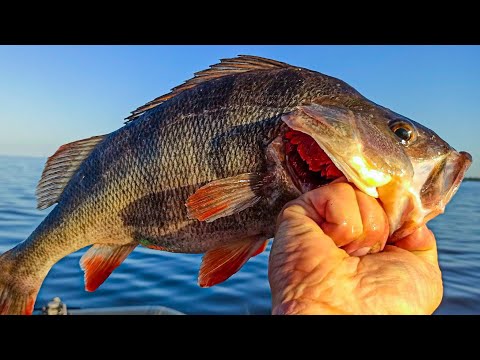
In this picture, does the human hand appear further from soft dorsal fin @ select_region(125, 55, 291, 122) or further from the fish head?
soft dorsal fin @ select_region(125, 55, 291, 122)

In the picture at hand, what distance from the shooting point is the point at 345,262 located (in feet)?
5.71

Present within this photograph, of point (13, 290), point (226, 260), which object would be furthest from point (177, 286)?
point (226, 260)

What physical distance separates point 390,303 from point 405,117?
3.71 ft

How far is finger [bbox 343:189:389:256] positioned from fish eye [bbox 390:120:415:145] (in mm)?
451

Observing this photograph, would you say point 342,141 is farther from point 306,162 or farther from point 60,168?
point 60,168

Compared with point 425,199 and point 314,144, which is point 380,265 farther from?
point 314,144

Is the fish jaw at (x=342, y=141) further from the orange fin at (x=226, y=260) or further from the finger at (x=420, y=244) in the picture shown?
the orange fin at (x=226, y=260)

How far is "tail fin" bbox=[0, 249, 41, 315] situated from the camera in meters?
3.21

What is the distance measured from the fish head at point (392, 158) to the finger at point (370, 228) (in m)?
0.05

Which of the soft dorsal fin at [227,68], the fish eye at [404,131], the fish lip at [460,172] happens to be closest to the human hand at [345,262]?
the fish lip at [460,172]

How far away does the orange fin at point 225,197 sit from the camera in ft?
7.87

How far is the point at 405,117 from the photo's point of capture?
2385mm

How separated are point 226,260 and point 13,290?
169cm

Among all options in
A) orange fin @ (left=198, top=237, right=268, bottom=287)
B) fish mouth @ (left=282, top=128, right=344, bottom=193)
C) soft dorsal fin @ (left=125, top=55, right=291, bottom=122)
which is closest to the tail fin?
orange fin @ (left=198, top=237, right=268, bottom=287)
